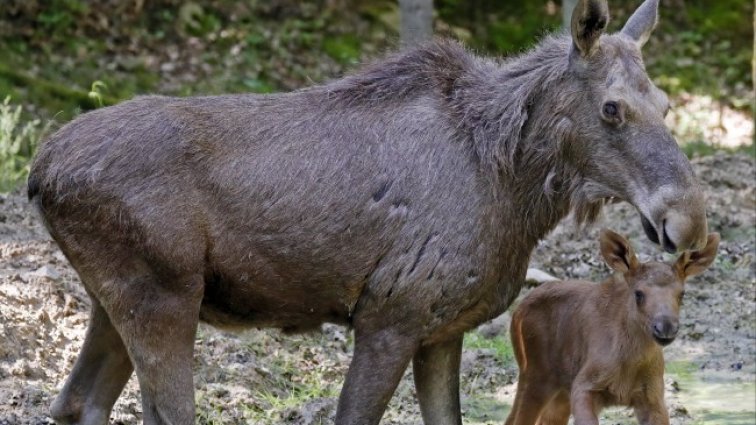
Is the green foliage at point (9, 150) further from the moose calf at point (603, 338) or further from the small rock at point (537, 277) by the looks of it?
the moose calf at point (603, 338)

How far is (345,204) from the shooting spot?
6398mm

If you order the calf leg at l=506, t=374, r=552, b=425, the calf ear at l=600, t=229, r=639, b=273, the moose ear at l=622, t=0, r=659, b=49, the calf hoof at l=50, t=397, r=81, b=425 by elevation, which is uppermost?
the moose ear at l=622, t=0, r=659, b=49

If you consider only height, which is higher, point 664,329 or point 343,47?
point 343,47

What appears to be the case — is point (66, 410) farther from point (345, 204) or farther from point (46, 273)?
point (46, 273)

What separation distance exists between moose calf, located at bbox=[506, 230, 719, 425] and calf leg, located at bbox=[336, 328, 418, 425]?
1.29 metres

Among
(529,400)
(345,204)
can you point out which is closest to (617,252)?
(529,400)

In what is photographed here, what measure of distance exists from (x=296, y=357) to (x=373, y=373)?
270cm

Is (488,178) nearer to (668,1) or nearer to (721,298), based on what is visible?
(721,298)

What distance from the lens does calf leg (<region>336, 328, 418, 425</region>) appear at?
6.30m

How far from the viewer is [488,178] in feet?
21.3

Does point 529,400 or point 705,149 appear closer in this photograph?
point 529,400

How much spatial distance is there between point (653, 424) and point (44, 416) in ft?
11.2

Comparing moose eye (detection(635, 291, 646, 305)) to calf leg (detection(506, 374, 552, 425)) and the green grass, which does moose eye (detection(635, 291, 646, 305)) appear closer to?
calf leg (detection(506, 374, 552, 425))

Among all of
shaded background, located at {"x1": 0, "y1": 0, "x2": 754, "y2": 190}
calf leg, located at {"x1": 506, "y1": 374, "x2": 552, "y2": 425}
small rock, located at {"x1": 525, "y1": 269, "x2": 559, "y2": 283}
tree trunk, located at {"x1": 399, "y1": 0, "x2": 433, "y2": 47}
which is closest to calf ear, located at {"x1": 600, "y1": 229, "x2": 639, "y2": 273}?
calf leg, located at {"x1": 506, "y1": 374, "x2": 552, "y2": 425}
